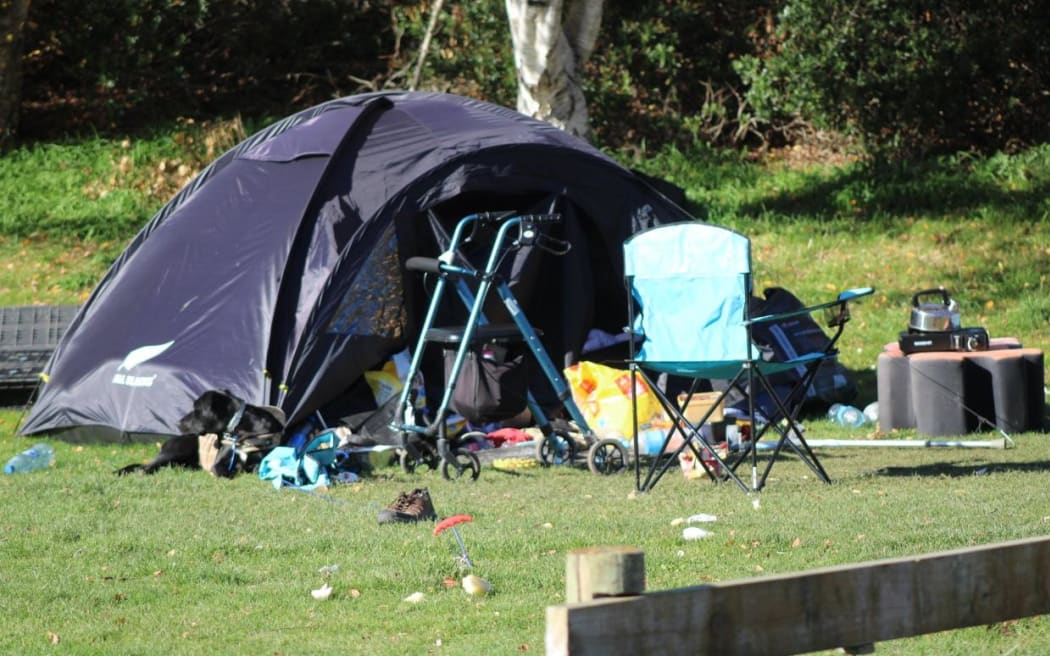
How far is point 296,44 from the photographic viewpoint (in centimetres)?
1711

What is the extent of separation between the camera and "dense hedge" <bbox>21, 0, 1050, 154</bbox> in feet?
44.5

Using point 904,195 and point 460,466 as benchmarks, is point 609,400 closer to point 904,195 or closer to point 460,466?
point 460,466

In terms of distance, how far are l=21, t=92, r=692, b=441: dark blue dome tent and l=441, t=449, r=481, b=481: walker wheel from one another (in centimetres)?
101

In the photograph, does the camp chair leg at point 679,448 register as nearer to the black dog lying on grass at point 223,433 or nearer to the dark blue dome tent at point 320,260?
the black dog lying on grass at point 223,433

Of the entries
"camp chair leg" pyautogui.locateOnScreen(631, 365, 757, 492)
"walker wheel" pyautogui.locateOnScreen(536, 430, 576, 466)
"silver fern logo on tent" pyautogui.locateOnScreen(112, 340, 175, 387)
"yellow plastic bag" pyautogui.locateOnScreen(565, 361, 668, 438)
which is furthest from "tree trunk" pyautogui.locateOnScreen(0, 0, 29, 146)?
"camp chair leg" pyautogui.locateOnScreen(631, 365, 757, 492)

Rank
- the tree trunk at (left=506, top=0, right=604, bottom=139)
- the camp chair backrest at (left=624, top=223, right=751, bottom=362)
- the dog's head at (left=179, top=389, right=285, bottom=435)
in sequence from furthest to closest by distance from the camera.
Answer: the tree trunk at (left=506, top=0, right=604, bottom=139) → the dog's head at (left=179, top=389, right=285, bottom=435) → the camp chair backrest at (left=624, top=223, right=751, bottom=362)

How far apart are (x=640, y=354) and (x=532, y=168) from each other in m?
2.04

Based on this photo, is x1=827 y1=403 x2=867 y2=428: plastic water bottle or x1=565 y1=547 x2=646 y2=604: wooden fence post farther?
x1=827 y1=403 x2=867 y2=428: plastic water bottle

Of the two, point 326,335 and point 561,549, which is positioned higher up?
point 326,335

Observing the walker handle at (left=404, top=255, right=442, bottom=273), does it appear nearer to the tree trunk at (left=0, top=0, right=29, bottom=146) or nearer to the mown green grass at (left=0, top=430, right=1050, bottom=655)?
the mown green grass at (left=0, top=430, right=1050, bottom=655)

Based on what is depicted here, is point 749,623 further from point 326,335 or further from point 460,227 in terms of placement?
point 326,335

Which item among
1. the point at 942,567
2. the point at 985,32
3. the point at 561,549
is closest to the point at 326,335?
the point at 561,549

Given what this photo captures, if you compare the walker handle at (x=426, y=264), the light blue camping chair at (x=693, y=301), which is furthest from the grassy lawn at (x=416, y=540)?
the walker handle at (x=426, y=264)

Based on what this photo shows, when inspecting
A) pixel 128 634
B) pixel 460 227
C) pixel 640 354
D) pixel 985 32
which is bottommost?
pixel 128 634
